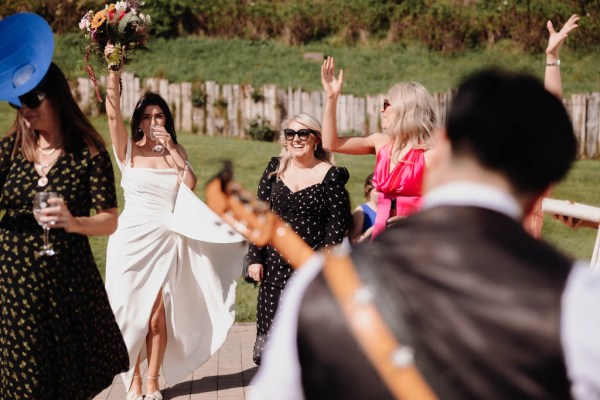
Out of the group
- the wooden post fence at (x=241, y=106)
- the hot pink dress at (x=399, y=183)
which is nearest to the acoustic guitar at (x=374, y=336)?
the hot pink dress at (x=399, y=183)

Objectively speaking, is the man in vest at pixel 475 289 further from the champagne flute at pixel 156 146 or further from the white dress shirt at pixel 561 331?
the champagne flute at pixel 156 146

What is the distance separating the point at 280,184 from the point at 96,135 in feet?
7.29

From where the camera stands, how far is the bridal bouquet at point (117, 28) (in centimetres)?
696

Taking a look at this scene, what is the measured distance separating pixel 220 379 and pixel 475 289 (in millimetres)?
5961

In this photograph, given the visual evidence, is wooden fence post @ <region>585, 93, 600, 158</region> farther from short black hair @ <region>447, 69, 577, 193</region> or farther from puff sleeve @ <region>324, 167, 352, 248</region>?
short black hair @ <region>447, 69, 577, 193</region>

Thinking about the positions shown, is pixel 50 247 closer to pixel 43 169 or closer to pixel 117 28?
pixel 43 169

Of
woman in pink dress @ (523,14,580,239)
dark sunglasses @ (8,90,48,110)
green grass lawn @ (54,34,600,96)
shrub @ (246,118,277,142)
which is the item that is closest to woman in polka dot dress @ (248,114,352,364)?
woman in pink dress @ (523,14,580,239)

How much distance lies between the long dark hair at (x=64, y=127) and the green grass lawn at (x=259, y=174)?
16.6 ft

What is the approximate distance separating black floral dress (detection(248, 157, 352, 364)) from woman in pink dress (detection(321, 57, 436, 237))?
68 cm

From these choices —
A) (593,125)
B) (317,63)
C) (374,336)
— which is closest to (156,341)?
(374,336)

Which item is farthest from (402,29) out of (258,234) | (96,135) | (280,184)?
(258,234)

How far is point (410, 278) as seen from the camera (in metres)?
1.69

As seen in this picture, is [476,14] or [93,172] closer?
[93,172]

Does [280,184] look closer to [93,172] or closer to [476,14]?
[93,172]
